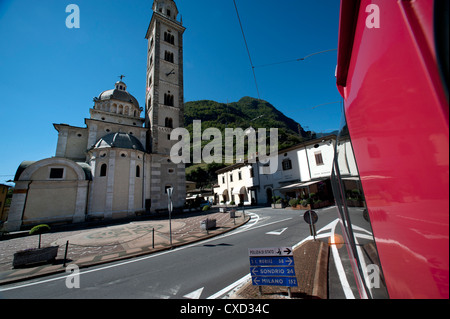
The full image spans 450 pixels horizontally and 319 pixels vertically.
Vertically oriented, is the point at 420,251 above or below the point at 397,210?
below

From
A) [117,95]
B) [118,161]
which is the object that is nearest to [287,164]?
[118,161]

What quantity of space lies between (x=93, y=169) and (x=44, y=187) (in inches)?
172

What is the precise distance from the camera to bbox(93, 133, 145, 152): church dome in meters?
21.8

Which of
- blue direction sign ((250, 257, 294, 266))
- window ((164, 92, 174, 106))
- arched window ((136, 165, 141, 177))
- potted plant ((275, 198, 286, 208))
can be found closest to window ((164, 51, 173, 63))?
window ((164, 92, 174, 106))

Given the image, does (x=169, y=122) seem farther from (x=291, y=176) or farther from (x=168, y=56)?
(x=291, y=176)

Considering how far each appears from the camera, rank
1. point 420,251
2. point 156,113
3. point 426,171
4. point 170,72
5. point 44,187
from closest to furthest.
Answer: point 426,171 < point 420,251 < point 44,187 < point 156,113 < point 170,72

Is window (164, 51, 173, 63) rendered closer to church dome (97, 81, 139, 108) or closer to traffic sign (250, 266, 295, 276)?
church dome (97, 81, 139, 108)

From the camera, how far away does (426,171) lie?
0.76 meters

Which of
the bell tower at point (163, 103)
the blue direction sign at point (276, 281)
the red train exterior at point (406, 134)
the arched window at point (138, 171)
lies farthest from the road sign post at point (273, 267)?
the arched window at point (138, 171)

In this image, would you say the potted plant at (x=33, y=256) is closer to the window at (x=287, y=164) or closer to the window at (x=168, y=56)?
the window at (x=287, y=164)

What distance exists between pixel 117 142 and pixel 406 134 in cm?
2605

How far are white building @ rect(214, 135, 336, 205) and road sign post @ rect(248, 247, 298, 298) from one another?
17.6 metres
